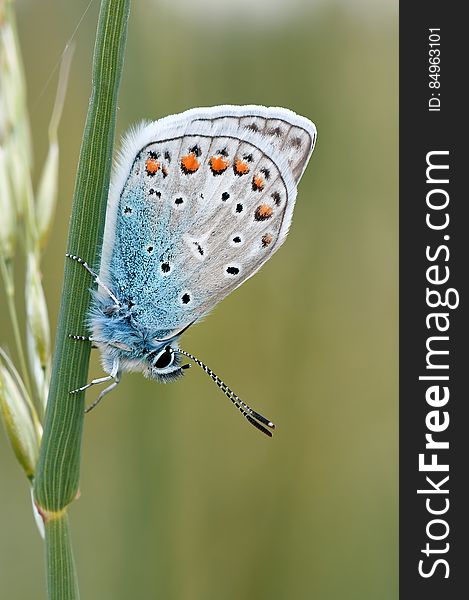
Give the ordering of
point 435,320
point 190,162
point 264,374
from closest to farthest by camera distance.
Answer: point 190,162
point 435,320
point 264,374

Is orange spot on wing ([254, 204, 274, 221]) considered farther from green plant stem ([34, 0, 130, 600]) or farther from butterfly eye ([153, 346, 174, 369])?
green plant stem ([34, 0, 130, 600])

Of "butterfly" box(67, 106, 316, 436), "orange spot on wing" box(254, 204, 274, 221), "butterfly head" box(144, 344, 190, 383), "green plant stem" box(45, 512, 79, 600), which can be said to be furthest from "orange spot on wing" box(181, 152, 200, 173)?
"green plant stem" box(45, 512, 79, 600)

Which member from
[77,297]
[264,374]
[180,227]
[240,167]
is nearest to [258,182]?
[240,167]

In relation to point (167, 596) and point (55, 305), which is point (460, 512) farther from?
point (55, 305)

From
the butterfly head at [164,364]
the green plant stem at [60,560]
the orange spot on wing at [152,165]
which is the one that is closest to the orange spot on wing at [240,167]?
the orange spot on wing at [152,165]

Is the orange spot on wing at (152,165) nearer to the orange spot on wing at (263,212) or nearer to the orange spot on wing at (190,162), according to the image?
the orange spot on wing at (190,162)

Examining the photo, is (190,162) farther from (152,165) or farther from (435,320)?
(435,320)

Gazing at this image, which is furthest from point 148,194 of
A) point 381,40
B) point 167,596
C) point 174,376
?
point 381,40
